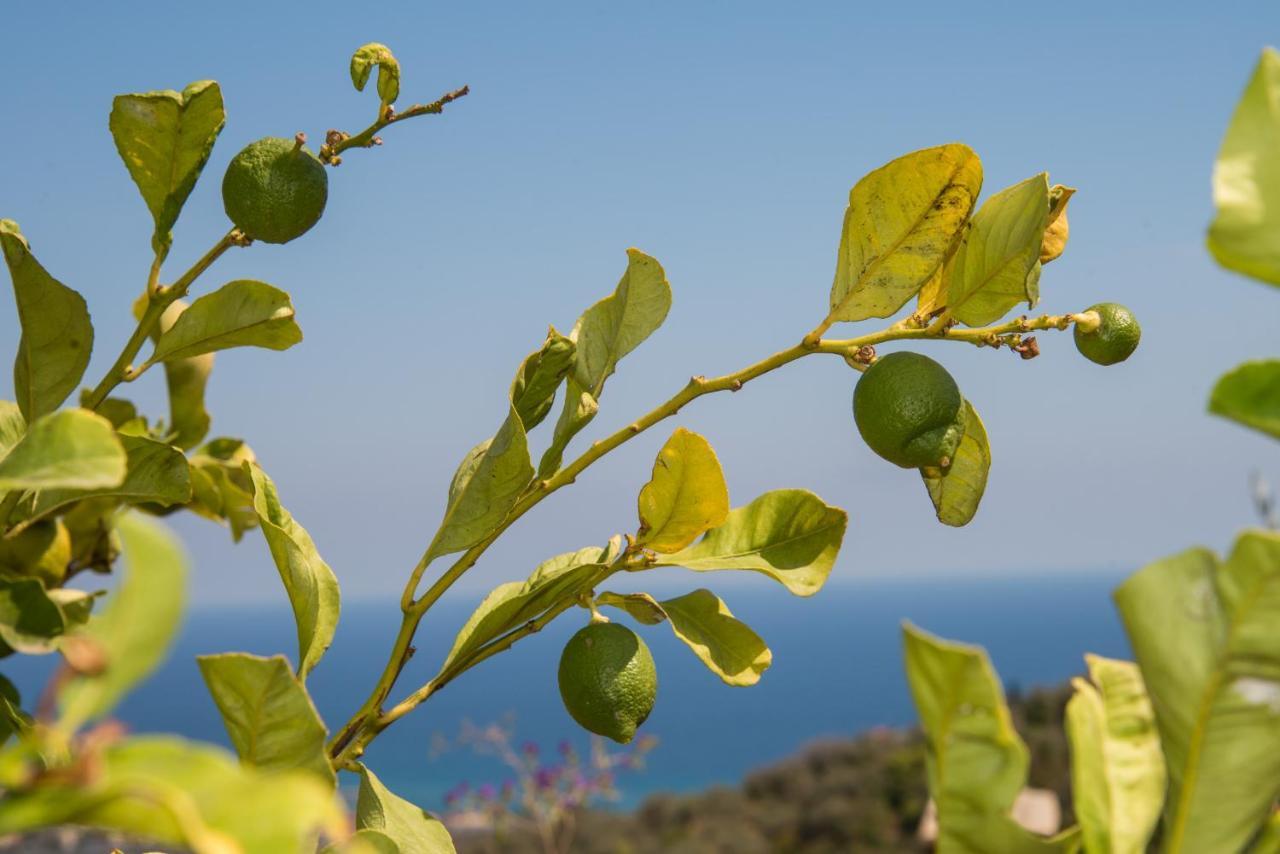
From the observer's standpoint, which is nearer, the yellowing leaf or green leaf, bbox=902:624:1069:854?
green leaf, bbox=902:624:1069:854

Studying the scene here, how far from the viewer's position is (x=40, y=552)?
3.40 feet

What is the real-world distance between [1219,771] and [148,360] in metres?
0.72

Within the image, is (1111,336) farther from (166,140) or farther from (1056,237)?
(166,140)

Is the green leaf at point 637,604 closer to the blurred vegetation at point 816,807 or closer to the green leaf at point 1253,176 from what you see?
the green leaf at point 1253,176

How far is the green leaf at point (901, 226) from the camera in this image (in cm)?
75

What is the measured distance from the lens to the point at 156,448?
2.57 ft

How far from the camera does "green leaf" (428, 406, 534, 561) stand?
72cm

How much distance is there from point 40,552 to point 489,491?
1.76 ft

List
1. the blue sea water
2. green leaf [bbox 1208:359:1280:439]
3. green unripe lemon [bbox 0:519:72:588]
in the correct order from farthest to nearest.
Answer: the blue sea water
green unripe lemon [bbox 0:519:72:588]
green leaf [bbox 1208:359:1280:439]

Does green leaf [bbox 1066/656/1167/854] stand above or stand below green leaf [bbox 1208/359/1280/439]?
below

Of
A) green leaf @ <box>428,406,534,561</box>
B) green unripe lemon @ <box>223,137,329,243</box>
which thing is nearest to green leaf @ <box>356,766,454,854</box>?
green leaf @ <box>428,406,534,561</box>

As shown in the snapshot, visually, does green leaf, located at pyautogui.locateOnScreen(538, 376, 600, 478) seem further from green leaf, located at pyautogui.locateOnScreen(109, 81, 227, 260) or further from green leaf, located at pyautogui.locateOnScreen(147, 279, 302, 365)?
green leaf, located at pyautogui.locateOnScreen(109, 81, 227, 260)

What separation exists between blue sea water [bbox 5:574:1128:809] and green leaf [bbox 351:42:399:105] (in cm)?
1569

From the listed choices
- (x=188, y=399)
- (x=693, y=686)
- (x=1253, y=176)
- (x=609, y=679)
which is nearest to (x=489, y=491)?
(x=609, y=679)
